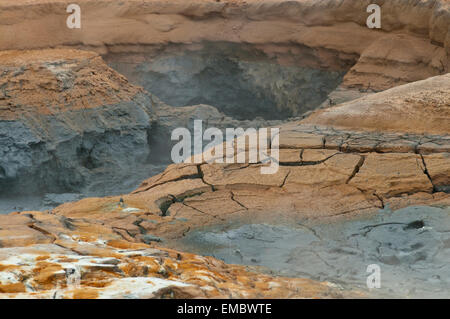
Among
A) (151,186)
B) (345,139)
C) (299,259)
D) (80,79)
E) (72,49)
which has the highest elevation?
(72,49)

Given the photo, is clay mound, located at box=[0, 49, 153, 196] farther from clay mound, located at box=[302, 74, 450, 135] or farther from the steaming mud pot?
the steaming mud pot

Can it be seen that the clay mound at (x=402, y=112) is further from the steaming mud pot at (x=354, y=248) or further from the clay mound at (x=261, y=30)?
the clay mound at (x=261, y=30)

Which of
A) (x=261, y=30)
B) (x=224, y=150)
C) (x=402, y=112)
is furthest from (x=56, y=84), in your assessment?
(x=402, y=112)

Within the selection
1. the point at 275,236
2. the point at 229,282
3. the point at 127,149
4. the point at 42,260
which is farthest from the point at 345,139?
the point at 127,149

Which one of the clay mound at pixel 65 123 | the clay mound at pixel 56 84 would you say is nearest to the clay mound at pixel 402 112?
the clay mound at pixel 65 123

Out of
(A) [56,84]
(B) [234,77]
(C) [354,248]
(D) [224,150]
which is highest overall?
(B) [234,77]

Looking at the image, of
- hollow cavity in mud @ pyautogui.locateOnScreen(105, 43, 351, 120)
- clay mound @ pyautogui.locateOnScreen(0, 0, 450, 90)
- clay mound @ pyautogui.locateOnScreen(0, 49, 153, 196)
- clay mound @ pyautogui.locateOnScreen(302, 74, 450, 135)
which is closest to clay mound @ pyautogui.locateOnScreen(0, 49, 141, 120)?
clay mound @ pyautogui.locateOnScreen(0, 49, 153, 196)

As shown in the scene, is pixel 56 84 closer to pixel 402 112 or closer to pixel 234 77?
pixel 234 77

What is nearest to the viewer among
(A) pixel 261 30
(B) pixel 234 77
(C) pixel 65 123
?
(C) pixel 65 123
